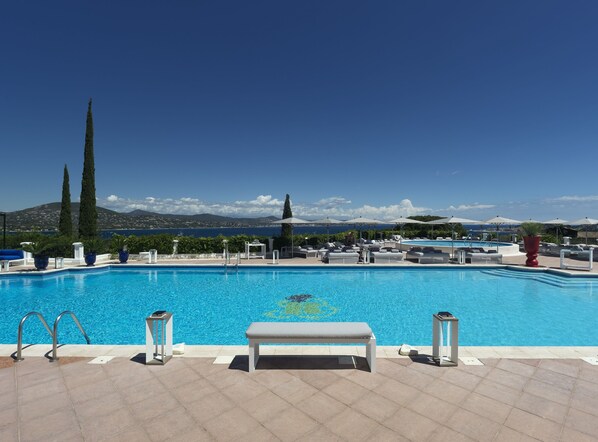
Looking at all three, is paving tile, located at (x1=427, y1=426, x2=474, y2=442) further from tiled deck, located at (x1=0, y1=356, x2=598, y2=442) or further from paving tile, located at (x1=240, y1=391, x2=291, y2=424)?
paving tile, located at (x1=240, y1=391, x2=291, y2=424)

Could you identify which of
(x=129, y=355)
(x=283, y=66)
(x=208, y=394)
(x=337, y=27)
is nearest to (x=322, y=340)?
(x=208, y=394)

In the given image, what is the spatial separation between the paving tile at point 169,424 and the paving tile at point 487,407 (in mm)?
2624

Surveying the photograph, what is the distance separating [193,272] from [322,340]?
1185cm

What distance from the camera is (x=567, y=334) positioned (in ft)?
20.1

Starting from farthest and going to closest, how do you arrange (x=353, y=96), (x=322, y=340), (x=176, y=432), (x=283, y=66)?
(x=353, y=96) → (x=283, y=66) → (x=322, y=340) → (x=176, y=432)

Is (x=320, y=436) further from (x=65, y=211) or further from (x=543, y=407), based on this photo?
(x=65, y=211)

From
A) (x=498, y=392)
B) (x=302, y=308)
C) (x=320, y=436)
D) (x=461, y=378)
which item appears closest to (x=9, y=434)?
(x=320, y=436)

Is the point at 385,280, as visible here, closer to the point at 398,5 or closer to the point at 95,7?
the point at 398,5

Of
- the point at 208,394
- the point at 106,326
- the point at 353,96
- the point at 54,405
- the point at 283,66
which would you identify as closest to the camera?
the point at 54,405

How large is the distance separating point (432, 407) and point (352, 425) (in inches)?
34.2

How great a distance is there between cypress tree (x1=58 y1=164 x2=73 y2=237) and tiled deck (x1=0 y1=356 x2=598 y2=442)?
67.5 feet

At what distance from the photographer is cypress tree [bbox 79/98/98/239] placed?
19.0 metres

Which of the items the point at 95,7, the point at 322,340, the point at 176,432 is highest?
the point at 95,7

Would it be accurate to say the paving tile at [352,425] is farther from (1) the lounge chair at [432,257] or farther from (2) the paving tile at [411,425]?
(1) the lounge chair at [432,257]
